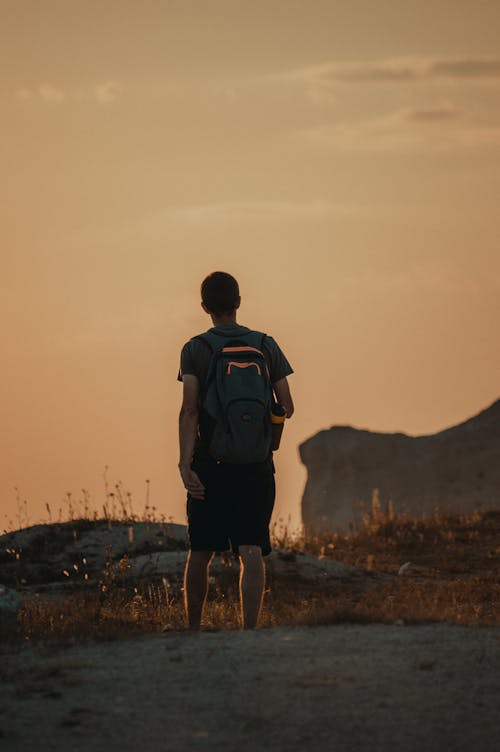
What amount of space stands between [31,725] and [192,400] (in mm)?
2408

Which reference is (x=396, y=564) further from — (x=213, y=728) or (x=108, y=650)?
Result: (x=213, y=728)

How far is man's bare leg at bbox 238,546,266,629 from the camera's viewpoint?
7.07 meters

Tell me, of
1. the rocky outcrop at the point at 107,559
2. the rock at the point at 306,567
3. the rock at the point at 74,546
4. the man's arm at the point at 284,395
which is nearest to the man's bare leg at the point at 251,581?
the man's arm at the point at 284,395

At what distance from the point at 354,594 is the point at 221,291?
6172mm

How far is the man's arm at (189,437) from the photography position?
7035 millimetres

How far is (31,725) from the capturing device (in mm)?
5211

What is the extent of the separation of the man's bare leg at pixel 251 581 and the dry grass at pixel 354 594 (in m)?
0.30

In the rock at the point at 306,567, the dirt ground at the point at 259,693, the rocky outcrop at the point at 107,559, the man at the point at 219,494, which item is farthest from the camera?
the rock at the point at 306,567

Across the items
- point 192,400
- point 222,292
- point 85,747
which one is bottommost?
point 85,747

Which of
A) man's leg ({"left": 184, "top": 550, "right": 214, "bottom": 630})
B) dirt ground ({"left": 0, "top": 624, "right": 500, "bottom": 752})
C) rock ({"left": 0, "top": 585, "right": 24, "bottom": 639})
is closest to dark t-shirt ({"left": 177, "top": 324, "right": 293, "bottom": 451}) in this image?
man's leg ({"left": 184, "top": 550, "right": 214, "bottom": 630})

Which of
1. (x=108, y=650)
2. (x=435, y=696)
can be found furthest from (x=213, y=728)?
(x=108, y=650)

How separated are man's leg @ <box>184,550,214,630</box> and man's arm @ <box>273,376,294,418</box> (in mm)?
1010

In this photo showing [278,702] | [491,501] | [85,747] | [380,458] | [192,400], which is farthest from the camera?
[380,458]

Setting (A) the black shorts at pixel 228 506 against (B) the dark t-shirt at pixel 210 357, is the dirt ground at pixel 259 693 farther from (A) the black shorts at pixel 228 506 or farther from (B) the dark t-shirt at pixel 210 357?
(B) the dark t-shirt at pixel 210 357
